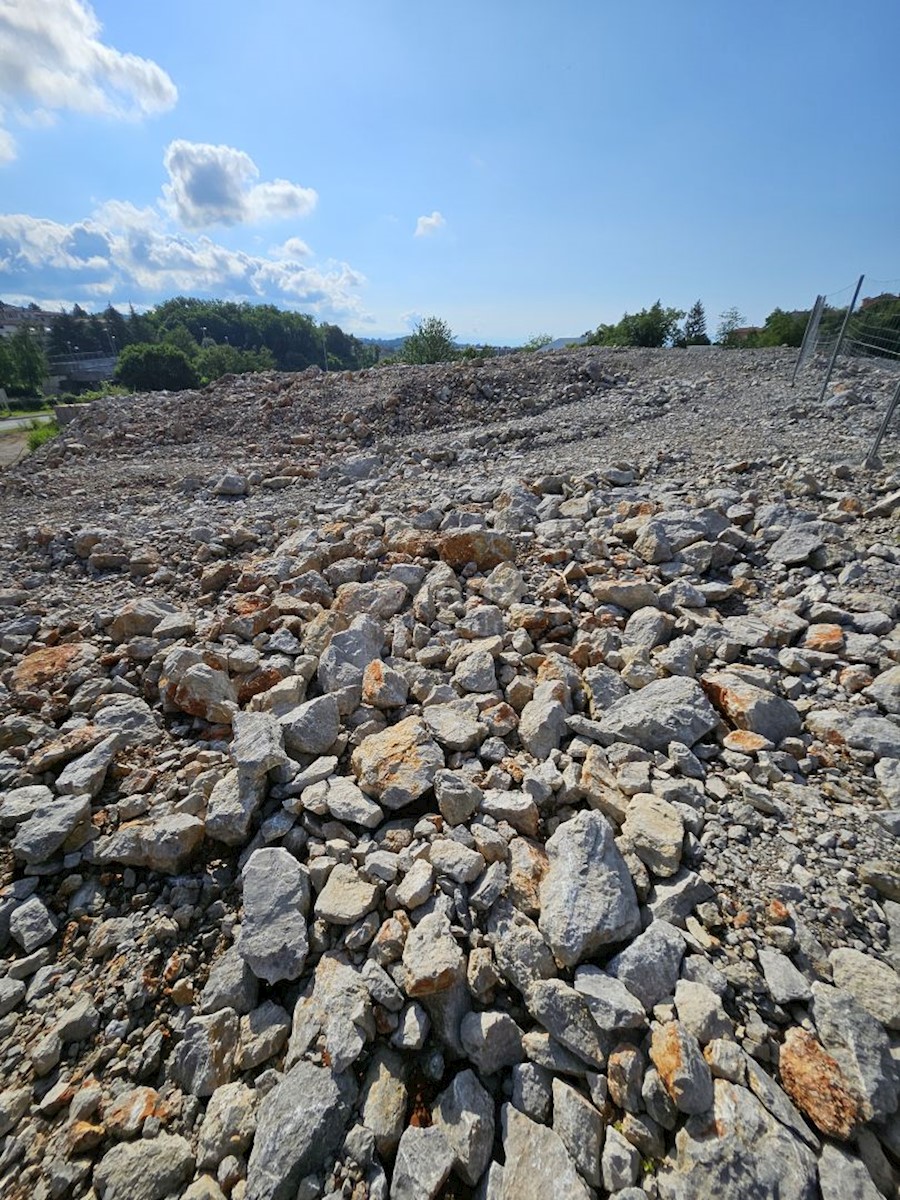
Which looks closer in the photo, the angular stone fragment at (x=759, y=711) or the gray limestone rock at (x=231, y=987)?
the gray limestone rock at (x=231, y=987)

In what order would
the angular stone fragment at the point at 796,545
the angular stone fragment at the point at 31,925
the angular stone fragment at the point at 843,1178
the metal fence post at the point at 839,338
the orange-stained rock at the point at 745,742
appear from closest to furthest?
1. the angular stone fragment at the point at 843,1178
2. the angular stone fragment at the point at 31,925
3. the orange-stained rock at the point at 745,742
4. the angular stone fragment at the point at 796,545
5. the metal fence post at the point at 839,338

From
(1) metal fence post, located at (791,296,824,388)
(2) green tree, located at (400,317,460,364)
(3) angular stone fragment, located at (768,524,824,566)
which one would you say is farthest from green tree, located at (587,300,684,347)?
(3) angular stone fragment, located at (768,524,824,566)

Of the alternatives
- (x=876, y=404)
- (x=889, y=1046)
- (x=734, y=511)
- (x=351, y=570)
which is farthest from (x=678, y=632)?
(x=876, y=404)

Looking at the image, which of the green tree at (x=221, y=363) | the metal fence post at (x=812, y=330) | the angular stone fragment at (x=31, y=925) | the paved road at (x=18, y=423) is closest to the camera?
the angular stone fragment at (x=31, y=925)

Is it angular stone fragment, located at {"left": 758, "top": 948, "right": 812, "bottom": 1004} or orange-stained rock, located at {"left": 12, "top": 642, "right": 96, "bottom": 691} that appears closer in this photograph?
angular stone fragment, located at {"left": 758, "top": 948, "right": 812, "bottom": 1004}

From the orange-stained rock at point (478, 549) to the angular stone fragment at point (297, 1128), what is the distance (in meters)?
3.61

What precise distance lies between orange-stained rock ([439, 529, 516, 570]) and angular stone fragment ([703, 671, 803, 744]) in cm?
226

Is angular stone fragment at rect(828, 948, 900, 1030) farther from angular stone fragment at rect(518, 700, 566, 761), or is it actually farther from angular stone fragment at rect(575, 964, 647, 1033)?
angular stone fragment at rect(518, 700, 566, 761)

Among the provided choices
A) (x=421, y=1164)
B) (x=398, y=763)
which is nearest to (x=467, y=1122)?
(x=421, y=1164)

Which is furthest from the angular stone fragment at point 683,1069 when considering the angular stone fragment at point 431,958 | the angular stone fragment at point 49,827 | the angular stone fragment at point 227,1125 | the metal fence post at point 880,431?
the metal fence post at point 880,431

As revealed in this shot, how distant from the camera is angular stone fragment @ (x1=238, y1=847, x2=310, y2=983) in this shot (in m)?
2.19

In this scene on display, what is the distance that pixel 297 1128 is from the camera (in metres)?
1.74

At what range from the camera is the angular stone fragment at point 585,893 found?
6.68ft

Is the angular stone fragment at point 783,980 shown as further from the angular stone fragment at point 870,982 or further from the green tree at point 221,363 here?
the green tree at point 221,363
